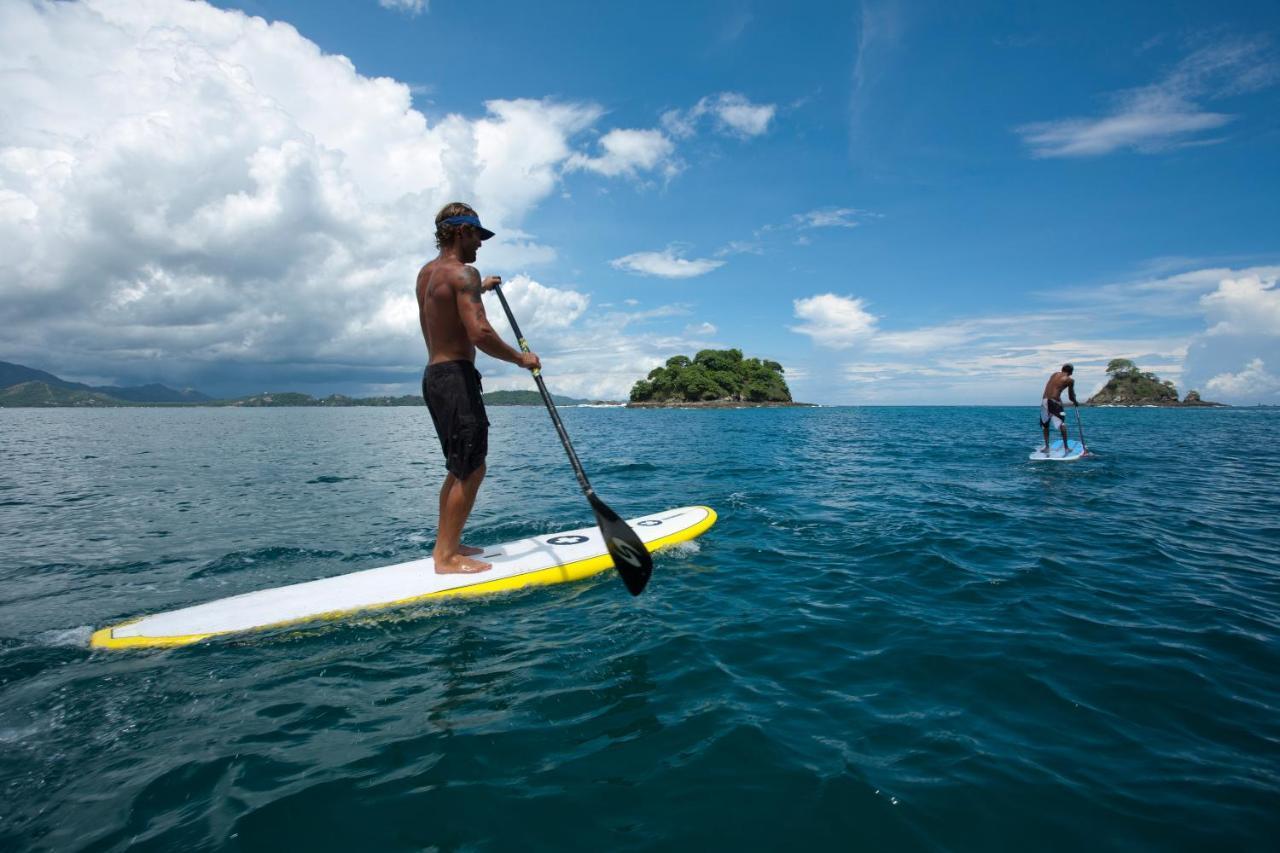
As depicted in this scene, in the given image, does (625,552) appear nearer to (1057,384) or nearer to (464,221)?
(464,221)

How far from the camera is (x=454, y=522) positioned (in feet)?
18.9

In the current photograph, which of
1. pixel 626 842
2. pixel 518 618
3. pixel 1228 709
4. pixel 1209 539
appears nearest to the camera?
pixel 626 842

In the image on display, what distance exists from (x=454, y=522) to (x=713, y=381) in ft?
427

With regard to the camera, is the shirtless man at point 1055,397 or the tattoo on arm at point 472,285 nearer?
the tattoo on arm at point 472,285

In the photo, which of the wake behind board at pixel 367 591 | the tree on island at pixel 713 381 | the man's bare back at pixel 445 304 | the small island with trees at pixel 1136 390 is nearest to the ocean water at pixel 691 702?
the wake behind board at pixel 367 591

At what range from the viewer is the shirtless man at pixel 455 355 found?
5238 millimetres

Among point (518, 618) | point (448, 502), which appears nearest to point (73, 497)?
point (448, 502)

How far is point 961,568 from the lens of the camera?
6363 mm

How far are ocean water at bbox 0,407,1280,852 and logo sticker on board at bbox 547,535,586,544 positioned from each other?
0.94 meters

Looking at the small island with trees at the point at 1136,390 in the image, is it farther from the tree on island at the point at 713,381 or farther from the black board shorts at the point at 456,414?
the black board shorts at the point at 456,414

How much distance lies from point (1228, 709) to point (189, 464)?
24.8 meters

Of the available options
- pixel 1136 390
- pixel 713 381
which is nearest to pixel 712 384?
pixel 713 381

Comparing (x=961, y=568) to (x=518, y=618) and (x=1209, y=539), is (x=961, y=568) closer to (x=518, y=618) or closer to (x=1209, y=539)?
(x=1209, y=539)

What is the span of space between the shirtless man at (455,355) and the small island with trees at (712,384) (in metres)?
123
